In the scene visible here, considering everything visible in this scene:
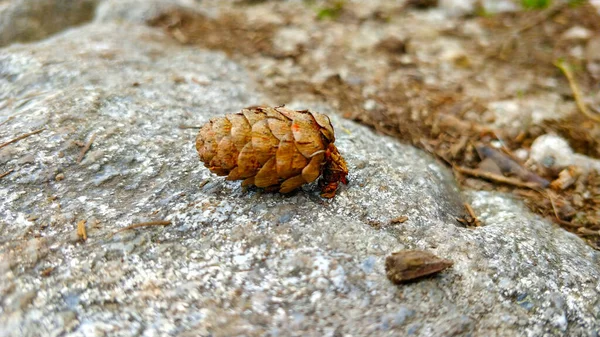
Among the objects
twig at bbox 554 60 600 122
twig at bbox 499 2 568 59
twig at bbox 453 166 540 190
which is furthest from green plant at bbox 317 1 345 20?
twig at bbox 453 166 540 190

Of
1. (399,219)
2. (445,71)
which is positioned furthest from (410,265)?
(445,71)

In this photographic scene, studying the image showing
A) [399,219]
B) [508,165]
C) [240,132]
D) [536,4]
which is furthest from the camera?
[536,4]

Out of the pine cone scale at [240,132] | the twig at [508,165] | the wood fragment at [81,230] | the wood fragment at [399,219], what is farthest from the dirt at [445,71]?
the wood fragment at [81,230]

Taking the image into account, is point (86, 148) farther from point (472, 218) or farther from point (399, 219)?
point (472, 218)

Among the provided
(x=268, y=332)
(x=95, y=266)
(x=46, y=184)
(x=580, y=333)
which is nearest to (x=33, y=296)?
(x=95, y=266)

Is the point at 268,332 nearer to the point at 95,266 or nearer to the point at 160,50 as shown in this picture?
the point at 95,266

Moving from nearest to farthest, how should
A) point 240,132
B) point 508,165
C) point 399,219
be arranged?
point 240,132 < point 399,219 < point 508,165

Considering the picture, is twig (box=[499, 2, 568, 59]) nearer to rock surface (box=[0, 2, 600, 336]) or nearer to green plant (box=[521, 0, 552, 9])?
green plant (box=[521, 0, 552, 9])
